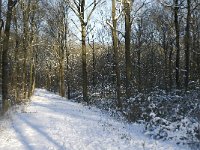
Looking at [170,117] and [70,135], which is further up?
[170,117]

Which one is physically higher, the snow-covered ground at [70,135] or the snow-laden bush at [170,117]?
the snow-laden bush at [170,117]

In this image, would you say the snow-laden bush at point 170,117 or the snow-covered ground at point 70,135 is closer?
the snow-covered ground at point 70,135

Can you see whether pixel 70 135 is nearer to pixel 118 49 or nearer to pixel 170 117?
pixel 170 117

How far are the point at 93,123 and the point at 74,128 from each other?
1.64 m

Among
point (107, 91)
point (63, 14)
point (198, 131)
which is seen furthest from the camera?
point (63, 14)

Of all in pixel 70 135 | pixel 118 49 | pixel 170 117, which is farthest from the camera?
pixel 118 49

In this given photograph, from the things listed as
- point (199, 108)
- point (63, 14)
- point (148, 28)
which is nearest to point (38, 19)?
point (63, 14)

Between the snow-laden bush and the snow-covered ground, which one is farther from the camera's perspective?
the snow-laden bush

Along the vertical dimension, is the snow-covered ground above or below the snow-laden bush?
below

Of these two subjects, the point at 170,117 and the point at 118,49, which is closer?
the point at 170,117

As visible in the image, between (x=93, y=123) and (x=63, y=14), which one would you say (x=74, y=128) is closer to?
(x=93, y=123)

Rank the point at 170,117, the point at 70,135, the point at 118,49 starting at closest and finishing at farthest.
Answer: the point at 70,135 < the point at 170,117 < the point at 118,49

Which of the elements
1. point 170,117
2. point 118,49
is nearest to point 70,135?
point 170,117

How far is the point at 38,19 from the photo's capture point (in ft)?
131
